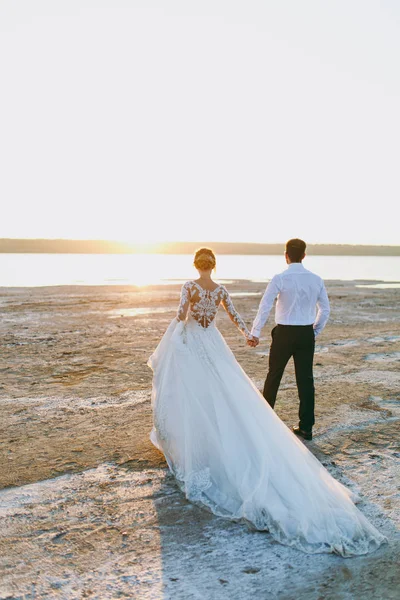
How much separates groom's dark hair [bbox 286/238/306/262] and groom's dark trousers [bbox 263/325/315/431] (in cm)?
78

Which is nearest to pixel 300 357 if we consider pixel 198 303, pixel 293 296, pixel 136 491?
pixel 293 296

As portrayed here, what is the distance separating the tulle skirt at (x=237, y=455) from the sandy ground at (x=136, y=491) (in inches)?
5.5

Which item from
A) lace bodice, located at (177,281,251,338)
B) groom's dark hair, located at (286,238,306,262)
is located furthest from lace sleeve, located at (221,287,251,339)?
groom's dark hair, located at (286,238,306,262)

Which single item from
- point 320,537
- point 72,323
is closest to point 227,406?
point 320,537

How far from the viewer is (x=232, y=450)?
16.3 ft

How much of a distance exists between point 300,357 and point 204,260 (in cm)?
174

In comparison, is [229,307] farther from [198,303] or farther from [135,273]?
[135,273]

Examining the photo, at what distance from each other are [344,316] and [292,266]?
514 inches

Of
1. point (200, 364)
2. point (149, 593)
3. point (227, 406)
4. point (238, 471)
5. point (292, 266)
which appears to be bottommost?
point (149, 593)

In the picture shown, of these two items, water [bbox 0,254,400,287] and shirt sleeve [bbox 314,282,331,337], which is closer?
shirt sleeve [bbox 314,282,331,337]

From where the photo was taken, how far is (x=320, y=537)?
4.17 m

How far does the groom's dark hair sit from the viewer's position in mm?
6398

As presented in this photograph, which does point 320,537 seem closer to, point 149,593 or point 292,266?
point 149,593

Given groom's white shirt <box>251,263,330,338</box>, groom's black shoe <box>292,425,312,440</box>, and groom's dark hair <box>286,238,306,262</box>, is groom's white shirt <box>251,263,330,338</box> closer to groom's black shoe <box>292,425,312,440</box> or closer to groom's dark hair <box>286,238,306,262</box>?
groom's dark hair <box>286,238,306,262</box>
